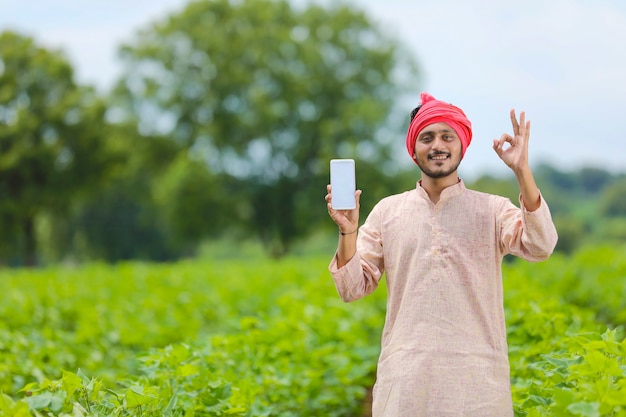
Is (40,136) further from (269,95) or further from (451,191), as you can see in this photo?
(451,191)

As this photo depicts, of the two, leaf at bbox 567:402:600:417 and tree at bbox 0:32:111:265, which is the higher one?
tree at bbox 0:32:111:265

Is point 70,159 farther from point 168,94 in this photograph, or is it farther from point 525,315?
point 525,315

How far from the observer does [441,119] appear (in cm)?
319

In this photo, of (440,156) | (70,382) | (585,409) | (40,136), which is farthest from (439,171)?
(40,136)

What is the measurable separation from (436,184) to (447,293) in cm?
44

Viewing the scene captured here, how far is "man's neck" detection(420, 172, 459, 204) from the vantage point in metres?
3.25

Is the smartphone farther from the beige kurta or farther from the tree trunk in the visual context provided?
the tree trunk

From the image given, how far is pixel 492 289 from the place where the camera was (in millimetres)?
3207

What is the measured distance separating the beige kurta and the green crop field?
0.27 meters

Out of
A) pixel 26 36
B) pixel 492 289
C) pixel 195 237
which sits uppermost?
pixel 26 36

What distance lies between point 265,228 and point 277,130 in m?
4.42

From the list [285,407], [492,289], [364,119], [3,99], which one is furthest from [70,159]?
[492,289]

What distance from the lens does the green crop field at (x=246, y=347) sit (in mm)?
3104

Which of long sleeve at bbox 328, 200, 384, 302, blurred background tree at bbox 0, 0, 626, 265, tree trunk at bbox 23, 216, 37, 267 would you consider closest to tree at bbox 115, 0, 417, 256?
blurred background tree at bbox 0, 0, 626, 265
